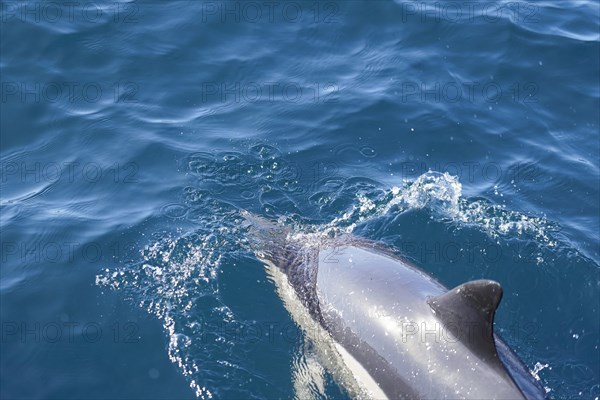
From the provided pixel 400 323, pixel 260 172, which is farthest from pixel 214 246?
pixel 400 323

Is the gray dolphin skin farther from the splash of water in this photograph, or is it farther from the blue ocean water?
the splash of water

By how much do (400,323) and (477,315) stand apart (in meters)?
1.21

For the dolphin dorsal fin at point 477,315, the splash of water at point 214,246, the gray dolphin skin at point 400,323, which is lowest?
the splash of water at point 214,246

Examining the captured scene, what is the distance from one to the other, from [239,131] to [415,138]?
3.34 m

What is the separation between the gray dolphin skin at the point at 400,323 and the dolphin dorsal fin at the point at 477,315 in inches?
0.4

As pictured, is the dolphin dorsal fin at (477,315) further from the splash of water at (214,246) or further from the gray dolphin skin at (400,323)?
the splash of water at (214,246)

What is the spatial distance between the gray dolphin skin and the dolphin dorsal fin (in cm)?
1

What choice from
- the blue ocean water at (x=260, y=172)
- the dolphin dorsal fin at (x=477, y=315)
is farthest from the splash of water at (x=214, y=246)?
the dolphin dorsal fin at (x=477, y=315)

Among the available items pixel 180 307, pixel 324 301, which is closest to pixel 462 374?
pixel 324 301

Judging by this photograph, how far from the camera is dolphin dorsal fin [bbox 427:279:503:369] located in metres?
7.99

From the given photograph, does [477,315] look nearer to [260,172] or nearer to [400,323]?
[400,323]

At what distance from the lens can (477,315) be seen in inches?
319

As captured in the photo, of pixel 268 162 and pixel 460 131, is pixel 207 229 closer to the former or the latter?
pixel 268 162

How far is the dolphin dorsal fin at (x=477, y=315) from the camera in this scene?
7992 mm
